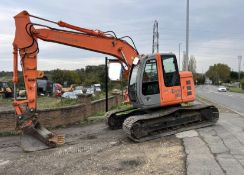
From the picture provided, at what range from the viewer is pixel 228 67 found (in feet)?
527

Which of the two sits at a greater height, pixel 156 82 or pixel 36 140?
pixel 156 82

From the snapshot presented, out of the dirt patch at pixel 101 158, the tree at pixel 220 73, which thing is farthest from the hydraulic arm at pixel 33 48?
the tree at pixel 220 73

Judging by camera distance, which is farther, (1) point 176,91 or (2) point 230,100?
(2) point 230,100

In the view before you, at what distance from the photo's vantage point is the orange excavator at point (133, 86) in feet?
38.3

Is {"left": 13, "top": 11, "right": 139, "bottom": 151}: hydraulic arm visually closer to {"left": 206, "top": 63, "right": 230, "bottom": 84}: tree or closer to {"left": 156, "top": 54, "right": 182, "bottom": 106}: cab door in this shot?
{"left": 156, "top": 54, "right": 182, "bottom": 106}: cab door

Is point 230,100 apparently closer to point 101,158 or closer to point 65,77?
point 101,158

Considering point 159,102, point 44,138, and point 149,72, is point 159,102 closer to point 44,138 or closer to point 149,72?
point 149,72

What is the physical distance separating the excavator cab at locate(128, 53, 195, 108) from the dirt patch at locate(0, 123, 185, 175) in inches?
50.8

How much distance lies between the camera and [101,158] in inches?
387

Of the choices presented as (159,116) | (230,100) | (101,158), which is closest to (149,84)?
(159,116)

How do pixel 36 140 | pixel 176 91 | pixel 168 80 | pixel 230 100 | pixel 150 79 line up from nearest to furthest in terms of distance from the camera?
1. pixel 36 140
2. pixel 150 79
3. pixel 168 80
4. pixel 176 91
5. pixel 230 100

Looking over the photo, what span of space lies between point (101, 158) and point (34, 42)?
14.2ft

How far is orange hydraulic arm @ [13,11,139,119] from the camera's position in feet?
38.9

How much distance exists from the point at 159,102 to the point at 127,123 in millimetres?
1341
